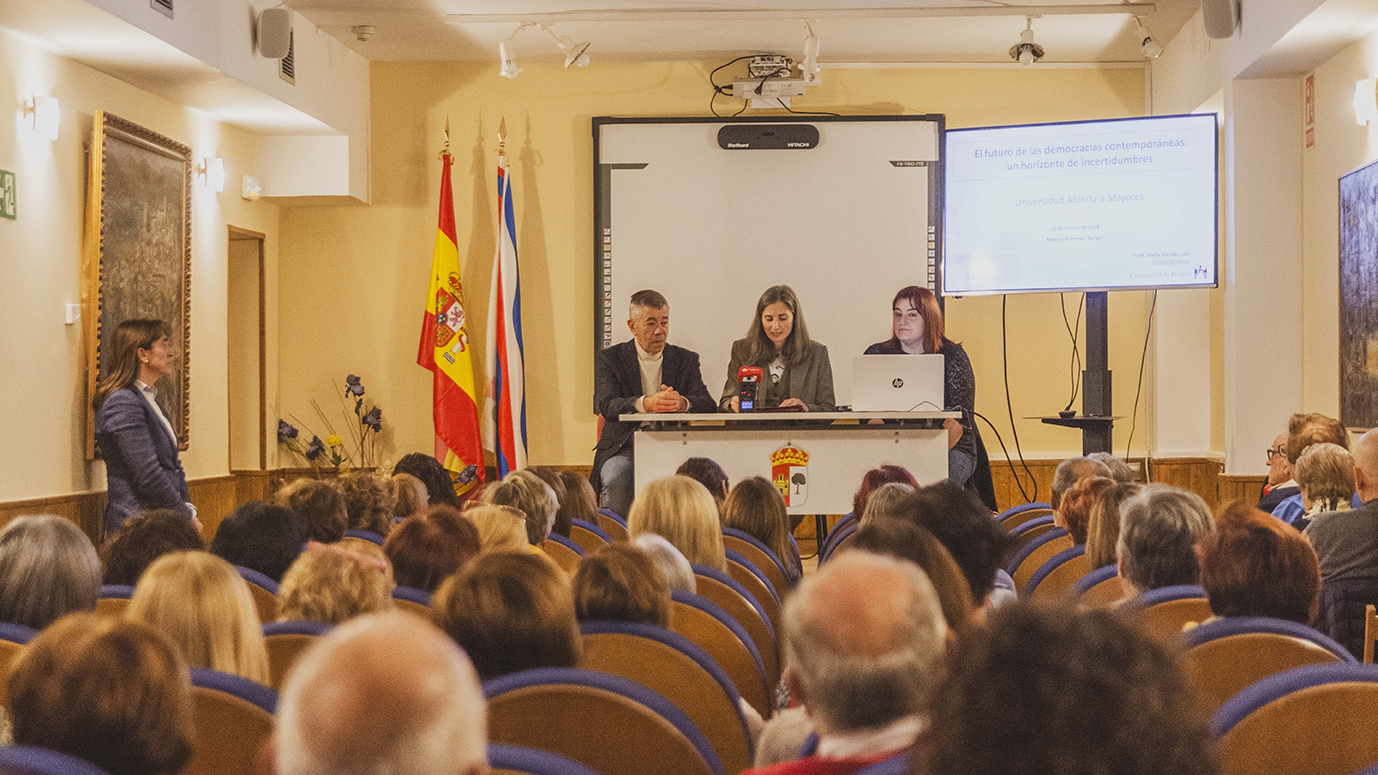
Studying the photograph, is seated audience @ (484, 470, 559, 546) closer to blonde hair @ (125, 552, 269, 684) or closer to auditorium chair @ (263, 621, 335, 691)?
auditorium chair @ (263, 621, 335, 691)

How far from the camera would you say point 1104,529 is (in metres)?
3.17

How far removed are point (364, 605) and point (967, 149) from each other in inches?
222

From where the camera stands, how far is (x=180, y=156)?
7008 millimetres

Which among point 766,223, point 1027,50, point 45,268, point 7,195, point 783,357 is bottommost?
point 783,357

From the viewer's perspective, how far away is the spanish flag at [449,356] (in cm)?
823

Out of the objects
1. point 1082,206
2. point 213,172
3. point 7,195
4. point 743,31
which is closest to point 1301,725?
point 7,195

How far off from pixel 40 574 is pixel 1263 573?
2231 millimetres

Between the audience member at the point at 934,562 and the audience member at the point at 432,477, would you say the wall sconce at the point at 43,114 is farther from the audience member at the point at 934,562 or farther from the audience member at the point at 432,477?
the audience member at the point at 934,562

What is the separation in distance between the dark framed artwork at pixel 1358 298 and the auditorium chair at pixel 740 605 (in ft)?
13.6

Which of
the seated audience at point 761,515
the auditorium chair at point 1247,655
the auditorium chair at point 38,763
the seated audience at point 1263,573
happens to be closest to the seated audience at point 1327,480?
the seated audience at point 761,515

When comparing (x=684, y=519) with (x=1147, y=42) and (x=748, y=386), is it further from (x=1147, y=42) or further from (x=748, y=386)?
(x=1147, y=42)

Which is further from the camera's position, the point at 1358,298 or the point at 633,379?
the point at 633,379

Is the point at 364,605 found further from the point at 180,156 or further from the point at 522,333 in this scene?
the point at 522,333

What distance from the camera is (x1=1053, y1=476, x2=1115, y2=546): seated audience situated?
12.0 feet
